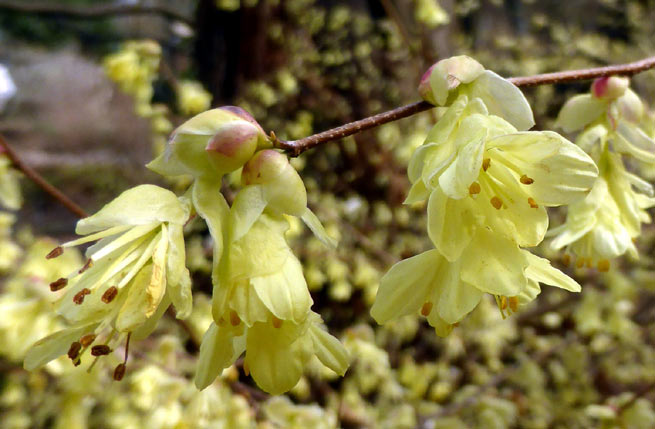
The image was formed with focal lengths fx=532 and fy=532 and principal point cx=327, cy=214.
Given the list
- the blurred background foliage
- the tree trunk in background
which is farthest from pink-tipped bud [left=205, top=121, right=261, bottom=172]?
the tree trunk in background

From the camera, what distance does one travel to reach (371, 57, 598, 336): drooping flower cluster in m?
0.44

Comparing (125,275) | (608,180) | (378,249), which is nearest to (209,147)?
(125,275)

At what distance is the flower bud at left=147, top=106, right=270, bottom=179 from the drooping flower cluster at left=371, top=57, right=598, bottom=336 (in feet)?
0.51

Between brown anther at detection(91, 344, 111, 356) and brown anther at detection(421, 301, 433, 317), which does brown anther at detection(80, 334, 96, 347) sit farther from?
brown anther at detection(421, 301, 433, 317)

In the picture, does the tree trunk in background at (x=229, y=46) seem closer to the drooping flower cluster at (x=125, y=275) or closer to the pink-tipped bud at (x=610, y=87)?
the pink-tipped bud at (x=610, y=87)

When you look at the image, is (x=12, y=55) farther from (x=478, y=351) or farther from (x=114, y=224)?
(x=114, y=224)

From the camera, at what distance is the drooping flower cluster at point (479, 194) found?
0.44 m

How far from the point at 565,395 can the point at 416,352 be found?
2.25 ft

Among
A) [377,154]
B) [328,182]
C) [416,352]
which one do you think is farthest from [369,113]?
[416,352]

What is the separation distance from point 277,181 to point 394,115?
13 cm

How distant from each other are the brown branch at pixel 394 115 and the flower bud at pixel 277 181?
0.02 metres

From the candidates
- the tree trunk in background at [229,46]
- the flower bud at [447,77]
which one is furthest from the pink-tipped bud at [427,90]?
the tree trunk in background at [229,46]

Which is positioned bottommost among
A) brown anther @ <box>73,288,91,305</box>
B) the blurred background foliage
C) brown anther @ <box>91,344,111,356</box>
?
the blurred background foliage

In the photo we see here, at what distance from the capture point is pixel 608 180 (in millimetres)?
691
